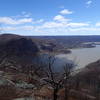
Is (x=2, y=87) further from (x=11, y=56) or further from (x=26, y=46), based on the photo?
(x=26, y=46)

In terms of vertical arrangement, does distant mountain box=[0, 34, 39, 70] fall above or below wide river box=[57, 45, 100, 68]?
above

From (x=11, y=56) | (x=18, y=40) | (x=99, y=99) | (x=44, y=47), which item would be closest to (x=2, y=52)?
(x=11, y=56)

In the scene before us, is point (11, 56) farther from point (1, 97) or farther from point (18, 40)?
point (1, 97)

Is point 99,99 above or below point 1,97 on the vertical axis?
below

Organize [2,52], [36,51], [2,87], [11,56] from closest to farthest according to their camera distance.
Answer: [2,87] → [11,56] → [2,52] → [36,51]

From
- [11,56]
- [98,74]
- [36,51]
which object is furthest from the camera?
[36,51]

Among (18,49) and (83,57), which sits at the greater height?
(18,49)

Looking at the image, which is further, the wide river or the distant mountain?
the distant mountain

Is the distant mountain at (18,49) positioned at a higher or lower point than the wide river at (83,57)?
higher

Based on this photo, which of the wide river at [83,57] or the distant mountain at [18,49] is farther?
the distant mountain at [18,49]

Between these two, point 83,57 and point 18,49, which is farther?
point 18,49

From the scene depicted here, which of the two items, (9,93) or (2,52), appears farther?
(2,52)
